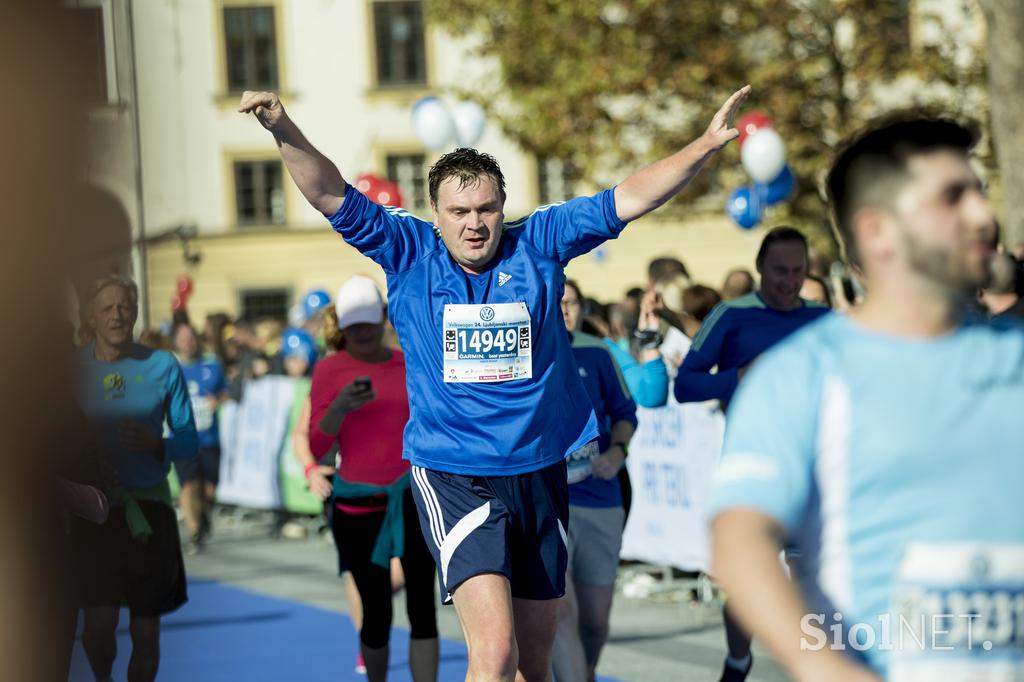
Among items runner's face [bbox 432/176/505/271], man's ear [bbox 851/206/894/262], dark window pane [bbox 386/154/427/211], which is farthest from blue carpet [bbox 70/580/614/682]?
dark window pane [bbox 386/154/427/211]

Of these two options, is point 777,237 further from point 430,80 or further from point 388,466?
point 430,80

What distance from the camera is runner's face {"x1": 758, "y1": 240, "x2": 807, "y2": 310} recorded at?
7.12m

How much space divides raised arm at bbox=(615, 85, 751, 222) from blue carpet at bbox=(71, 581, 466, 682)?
11.3ft

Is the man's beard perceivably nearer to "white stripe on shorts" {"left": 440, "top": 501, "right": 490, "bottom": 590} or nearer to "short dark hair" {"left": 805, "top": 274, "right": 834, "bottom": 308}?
"white stripe on shorts" {"left": 440, "top": 501, "right": 490, "bottom": 590}

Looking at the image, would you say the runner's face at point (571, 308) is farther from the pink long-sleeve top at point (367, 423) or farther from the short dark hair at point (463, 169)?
the short dark hair at point (463, 169)

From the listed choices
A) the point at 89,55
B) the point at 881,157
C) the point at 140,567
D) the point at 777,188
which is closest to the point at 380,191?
the point at 777,188

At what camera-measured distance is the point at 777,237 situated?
7203 millimetres

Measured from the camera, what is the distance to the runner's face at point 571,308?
760cm

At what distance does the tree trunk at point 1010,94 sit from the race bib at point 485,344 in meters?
12.5

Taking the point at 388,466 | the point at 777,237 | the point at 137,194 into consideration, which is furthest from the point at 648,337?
the point at 137,194

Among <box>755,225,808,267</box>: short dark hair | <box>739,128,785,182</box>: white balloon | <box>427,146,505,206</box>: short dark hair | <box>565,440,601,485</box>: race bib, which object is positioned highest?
<box>739,128,785,182</box>: white balloon

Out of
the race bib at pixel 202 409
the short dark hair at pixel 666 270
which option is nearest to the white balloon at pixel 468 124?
the race bib at pixel 202 409

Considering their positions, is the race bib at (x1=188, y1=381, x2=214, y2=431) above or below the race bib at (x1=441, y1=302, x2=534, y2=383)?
below

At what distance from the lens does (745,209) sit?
17125mm
